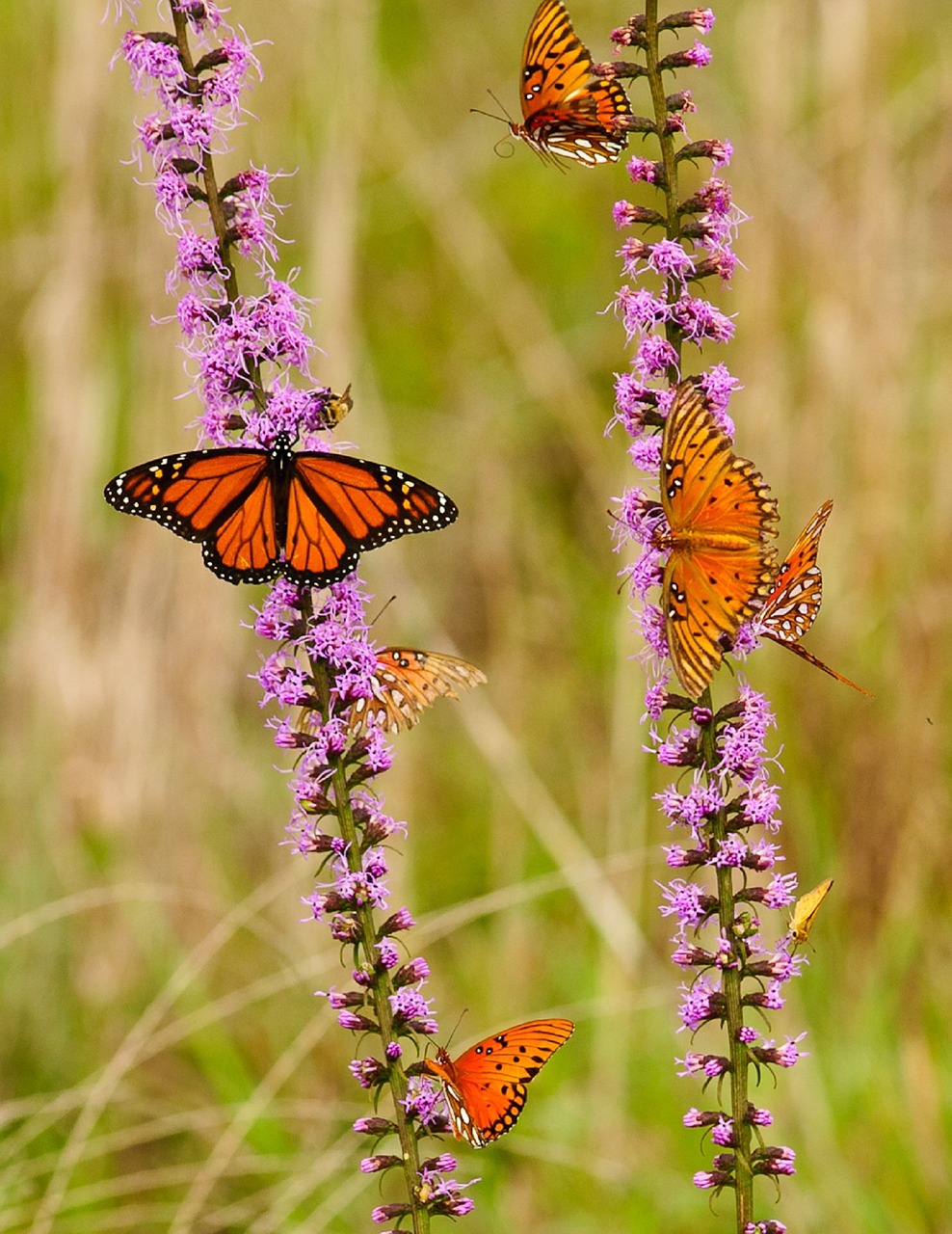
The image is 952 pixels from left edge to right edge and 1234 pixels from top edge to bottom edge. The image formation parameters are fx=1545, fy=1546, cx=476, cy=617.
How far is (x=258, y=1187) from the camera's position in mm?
5527

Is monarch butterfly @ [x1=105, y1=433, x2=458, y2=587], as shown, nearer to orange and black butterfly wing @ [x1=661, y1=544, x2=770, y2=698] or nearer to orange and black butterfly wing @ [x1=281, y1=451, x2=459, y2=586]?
orange and black butterfly wing @ [x1=281, y1=451, x2=459, y2=586]

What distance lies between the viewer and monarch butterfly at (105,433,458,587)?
2.82 m

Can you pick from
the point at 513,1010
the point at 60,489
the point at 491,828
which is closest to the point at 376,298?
the point at 60,489

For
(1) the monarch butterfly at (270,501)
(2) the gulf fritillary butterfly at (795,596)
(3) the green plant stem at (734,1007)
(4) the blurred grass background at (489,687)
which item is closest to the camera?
(3) the green plant stem at (734,1007)

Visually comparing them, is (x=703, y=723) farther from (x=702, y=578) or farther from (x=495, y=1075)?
(x=495, y=1075)

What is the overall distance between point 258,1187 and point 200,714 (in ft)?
6.54

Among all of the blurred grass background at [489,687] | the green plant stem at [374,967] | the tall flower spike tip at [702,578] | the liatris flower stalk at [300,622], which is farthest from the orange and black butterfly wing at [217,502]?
the blurred grass background at [489,687]

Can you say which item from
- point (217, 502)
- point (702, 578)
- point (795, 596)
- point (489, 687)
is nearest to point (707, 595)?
point (702, 578)

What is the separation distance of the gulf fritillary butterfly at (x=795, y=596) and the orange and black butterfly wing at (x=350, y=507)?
1.91 feet

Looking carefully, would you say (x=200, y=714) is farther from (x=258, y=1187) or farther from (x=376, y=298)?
(x=376, y=298)

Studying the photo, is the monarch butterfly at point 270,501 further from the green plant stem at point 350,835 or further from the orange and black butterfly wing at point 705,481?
the orange and black butterfly wing at point 705,481

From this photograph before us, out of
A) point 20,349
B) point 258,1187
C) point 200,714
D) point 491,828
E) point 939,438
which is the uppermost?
point 20,349

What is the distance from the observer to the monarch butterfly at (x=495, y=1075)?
98.5 inches

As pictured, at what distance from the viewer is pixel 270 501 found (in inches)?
116
